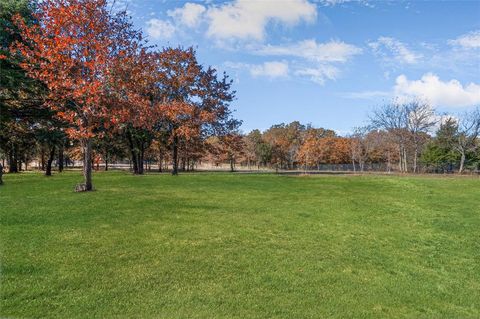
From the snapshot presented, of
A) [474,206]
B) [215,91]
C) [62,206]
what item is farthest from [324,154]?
[62,206]

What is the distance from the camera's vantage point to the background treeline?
1259cm

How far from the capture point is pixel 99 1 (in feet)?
43.5

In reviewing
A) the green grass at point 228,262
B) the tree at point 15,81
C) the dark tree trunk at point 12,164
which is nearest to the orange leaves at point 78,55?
the green grass at point 228,262

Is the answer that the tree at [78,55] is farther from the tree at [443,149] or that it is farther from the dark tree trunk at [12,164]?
the tree at [443,149]

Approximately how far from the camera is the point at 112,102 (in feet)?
43.4

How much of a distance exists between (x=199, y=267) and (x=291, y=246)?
2090 mm

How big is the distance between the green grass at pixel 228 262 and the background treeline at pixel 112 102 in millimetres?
4304

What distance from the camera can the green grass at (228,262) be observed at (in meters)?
Result: 4.58

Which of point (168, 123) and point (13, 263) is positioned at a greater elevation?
point (168, 123)

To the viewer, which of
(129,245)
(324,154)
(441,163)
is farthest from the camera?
(324,154)

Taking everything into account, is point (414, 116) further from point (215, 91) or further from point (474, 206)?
→ point (474, 206)

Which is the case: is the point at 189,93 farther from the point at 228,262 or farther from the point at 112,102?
the point at 228,262

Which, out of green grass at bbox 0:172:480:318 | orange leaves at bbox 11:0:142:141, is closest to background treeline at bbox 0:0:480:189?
orange leaves at bbox 11:0:142:141

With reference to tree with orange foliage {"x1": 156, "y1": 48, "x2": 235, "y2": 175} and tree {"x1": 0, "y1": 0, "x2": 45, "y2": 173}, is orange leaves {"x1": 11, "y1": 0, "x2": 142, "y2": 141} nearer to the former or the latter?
tree {"x1": 0, "y1": 0, "x2": 45, "y2": 173}
